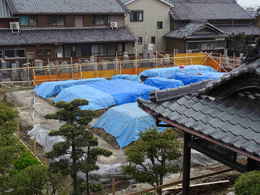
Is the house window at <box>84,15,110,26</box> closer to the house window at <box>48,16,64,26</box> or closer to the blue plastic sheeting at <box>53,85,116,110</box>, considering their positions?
the house window at <box>48,16,64,26</box>

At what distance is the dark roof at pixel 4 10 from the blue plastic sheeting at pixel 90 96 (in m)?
14.0

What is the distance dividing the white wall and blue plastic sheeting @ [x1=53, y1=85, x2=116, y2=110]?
62.8ft

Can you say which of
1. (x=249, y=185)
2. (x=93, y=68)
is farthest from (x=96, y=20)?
(x=249, y=185)

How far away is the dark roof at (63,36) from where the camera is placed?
28391 millimetres

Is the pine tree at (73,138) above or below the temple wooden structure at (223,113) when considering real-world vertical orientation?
below

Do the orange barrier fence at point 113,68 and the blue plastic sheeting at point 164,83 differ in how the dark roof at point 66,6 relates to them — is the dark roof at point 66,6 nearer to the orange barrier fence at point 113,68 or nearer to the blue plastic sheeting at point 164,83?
the orange barrier fence at point 113,68

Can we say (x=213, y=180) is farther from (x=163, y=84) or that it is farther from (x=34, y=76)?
→ (x=34, y=76)

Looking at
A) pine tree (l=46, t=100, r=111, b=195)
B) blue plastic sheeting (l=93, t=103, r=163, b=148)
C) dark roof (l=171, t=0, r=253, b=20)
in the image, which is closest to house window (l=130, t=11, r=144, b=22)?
dark roof (l=171, t=0, r=253, b=20)

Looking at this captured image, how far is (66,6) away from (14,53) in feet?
23.4

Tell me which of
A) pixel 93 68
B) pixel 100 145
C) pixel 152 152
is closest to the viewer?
pixel 152 152

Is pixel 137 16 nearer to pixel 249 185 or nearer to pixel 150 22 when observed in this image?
pixel 150 22

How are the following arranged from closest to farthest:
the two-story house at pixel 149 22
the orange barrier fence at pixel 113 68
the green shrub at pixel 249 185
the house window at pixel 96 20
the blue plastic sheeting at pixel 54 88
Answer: the green shrub at pixel 249 185 < the blue plastic sheeting at pixel 54 88 < the orange barrier fence at pixel 113 68 < the house window at pixel 96 20 < the two-story house at pixel 149 22

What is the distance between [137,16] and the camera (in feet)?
Result: 123

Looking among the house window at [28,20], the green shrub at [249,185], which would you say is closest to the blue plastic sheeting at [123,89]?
the house window at [28,20]
